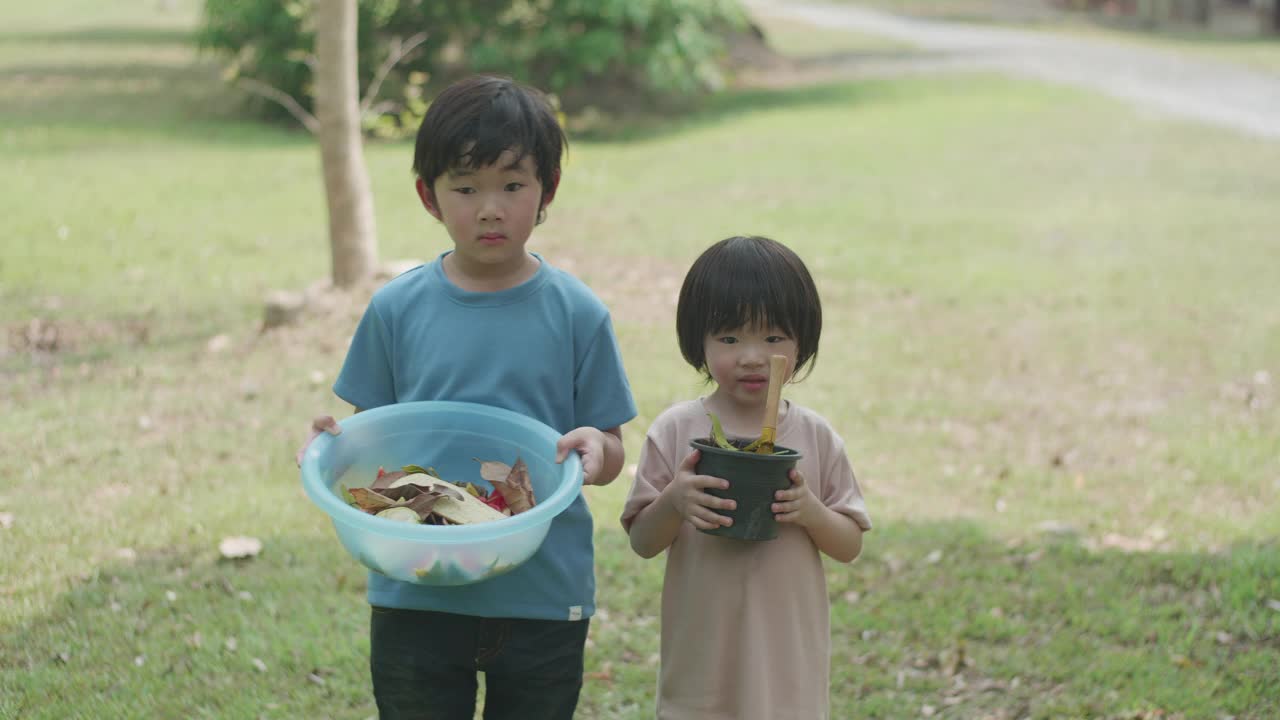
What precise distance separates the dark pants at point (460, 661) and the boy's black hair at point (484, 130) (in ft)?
2.76

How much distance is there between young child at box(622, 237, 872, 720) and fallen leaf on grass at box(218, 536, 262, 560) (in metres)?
2.27

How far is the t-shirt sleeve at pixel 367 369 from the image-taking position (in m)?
2.61

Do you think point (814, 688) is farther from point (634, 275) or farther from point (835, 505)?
point (634, 275)

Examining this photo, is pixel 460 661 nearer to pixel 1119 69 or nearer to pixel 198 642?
pixel 198 642

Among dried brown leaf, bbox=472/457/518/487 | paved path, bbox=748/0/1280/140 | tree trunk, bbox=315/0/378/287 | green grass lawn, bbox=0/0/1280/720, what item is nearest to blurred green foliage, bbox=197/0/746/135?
green grass lawn, bbox=0/0/1280/720

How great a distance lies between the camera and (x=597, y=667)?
12.9 feet

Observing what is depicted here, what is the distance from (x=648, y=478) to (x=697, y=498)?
0.25 meters

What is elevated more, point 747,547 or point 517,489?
point 517,489

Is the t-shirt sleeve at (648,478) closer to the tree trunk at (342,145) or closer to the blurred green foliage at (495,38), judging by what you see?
the tree trunk at (342,145)

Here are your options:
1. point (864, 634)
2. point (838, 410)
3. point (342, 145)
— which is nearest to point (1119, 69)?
point (342, 145)

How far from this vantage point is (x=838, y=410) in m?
6.24

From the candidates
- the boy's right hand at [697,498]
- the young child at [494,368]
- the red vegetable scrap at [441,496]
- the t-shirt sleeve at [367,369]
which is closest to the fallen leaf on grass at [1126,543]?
the young child at [494,368]

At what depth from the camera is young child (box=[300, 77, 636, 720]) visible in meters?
2.46

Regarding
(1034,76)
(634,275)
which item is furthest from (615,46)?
(1034,76)
